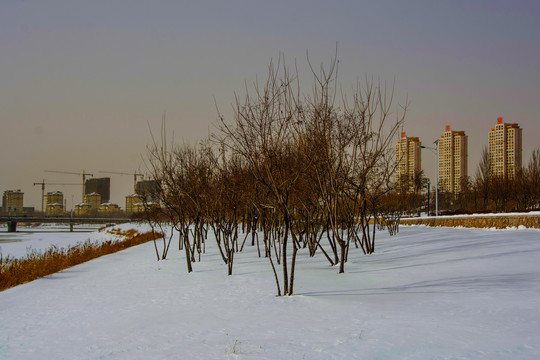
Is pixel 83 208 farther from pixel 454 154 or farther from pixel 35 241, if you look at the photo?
pixel 454 154

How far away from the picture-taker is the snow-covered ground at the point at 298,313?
16.5ft

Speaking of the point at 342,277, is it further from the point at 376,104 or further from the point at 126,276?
the point at 126,276

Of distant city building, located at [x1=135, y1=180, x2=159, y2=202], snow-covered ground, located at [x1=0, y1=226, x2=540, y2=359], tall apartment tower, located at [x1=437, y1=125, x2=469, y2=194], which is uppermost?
tall apartment tower, located at [x1=437, y1=125, x2=469, y2=194]

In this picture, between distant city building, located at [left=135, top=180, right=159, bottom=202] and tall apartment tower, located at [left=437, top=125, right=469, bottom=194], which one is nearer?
distant city building, located at [left=135, top=180, right=159, bottom=202]

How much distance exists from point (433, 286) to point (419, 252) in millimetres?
4988

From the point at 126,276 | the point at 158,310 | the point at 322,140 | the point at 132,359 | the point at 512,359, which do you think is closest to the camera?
the point at 512,359

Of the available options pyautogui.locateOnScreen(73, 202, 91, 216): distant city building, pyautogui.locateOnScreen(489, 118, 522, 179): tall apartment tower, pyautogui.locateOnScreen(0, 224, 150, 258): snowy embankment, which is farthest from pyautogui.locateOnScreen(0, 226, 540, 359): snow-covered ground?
pyautogui.locateOnScreen(73, 202, 91, 216): distant city building

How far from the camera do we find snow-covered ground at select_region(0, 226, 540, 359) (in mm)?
5039

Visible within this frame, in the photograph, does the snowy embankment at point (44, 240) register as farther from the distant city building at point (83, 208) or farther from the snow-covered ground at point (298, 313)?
the distant city building at point (83, 208)

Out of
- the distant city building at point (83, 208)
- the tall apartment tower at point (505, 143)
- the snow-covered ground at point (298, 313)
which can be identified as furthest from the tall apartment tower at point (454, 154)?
the distant city building at point (83, 208)

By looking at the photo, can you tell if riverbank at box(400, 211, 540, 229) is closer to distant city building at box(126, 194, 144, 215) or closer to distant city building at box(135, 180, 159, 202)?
distant city building at box(135, 180, 159, 202)

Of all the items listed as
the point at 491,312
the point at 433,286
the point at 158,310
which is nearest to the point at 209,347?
the point at 158,310

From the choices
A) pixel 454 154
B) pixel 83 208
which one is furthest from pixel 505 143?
pixel 83 208

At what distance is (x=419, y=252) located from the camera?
1268 centimetres
